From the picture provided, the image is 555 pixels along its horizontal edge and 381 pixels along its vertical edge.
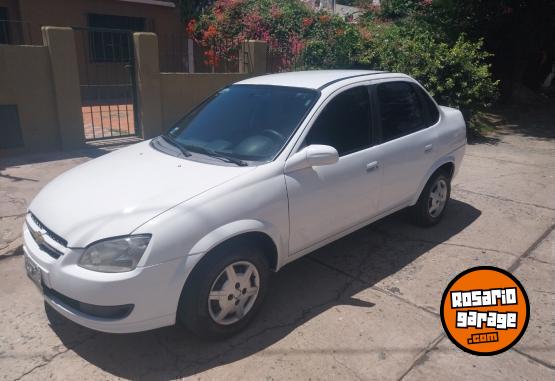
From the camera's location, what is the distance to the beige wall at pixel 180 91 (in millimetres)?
9094

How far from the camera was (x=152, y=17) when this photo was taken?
15.6 metres

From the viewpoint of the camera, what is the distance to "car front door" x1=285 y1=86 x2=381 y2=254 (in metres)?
3.44

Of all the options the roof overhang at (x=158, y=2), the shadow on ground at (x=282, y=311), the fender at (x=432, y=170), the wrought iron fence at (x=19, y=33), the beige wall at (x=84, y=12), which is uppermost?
the roof overhang at (x=158, y=2)

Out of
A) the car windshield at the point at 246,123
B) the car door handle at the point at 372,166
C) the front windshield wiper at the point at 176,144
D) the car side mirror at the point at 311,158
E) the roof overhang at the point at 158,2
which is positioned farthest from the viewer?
the roof overhang at the point at 158,2

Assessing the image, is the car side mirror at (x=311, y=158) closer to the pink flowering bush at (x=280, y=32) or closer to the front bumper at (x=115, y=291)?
the front bumper at (x=115, y=291)

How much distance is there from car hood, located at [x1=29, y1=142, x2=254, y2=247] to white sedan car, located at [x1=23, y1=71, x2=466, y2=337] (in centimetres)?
1

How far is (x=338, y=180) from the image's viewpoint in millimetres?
3668

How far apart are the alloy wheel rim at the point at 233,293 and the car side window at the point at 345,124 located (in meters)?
1.08

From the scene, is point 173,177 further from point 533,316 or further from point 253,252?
point 533,316

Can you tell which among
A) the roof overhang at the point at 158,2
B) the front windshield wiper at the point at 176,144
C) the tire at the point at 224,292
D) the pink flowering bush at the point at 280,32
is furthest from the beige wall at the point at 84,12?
the tire at the point at 224,292

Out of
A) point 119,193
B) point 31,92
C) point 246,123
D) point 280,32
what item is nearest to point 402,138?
point 246,123

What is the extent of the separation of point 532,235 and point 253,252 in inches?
135

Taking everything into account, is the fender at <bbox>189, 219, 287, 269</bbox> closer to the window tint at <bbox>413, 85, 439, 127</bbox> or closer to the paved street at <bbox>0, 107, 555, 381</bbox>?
the paved street at <bbox>0, 107, 555, 381</bbox>

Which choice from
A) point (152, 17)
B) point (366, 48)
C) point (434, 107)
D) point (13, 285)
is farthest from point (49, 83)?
point (152, 17)
